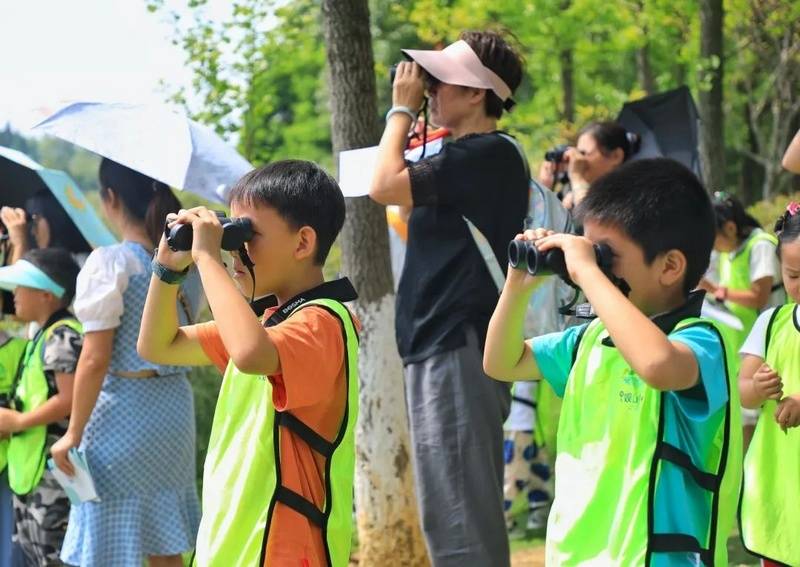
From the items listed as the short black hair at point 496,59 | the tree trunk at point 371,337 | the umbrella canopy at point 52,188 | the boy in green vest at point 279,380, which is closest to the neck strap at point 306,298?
the boy in green vest at point 279,380

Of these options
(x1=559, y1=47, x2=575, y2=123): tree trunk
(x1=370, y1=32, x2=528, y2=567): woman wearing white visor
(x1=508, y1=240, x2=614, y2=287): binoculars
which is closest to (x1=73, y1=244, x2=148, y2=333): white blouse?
(x1=370, y1=32, x2=528, y2=567): woman wearing white visor

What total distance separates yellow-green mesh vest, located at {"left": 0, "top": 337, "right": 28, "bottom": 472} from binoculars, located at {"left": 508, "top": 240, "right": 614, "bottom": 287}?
10.5 feet

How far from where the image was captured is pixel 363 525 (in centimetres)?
662

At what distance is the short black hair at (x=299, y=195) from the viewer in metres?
3.74

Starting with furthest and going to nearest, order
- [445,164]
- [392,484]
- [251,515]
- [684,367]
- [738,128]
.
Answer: [738,128] < [392,484] < [445,164] < [251,515] < [684,367]

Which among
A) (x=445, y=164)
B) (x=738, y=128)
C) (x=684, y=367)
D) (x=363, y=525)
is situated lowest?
(x=363, y=525)

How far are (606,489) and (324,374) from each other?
0.82 m

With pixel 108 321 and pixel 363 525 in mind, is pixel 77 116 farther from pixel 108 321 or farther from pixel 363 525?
pixel 363 525

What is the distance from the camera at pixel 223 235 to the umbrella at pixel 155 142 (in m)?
1.52

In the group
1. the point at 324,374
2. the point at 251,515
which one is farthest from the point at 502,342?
the point at 251,515

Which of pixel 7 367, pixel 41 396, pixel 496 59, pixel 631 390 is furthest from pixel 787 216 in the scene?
pixel 7 367

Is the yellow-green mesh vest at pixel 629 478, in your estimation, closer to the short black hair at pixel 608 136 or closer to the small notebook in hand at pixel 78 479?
the small notebook in hand at pixel 78 479

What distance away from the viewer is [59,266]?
578 cm

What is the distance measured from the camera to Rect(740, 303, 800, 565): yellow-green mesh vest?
15.0ft
